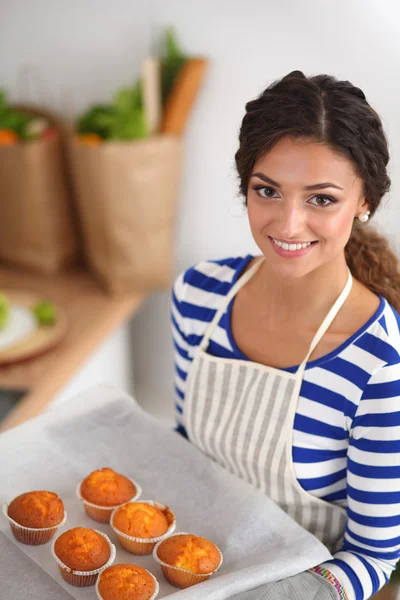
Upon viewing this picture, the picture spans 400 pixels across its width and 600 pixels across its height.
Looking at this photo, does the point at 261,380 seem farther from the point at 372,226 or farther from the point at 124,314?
the point at 124,314

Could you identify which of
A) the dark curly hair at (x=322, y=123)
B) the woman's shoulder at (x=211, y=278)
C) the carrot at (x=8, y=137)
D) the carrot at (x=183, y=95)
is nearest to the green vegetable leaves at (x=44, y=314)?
the carrot at (x=8, y=137)

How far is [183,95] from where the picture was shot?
1.75m

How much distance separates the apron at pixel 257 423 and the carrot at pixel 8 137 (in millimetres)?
1019

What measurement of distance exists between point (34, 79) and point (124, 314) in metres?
0.68

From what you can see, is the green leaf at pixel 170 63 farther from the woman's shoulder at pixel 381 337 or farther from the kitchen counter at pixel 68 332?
the woman's shoulder at pixel 381 337

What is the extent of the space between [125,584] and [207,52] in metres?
1.36

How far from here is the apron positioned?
2.93 feet

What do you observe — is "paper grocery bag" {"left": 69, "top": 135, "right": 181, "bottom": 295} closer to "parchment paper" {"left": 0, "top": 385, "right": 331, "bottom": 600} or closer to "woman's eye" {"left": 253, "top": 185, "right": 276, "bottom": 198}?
"parchment paper" {"left": 0, "top": 385, "right": 331, "bottom": 600}

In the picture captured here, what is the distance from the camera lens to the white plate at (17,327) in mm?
1649

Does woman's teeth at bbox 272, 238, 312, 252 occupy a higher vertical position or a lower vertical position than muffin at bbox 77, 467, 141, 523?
higher

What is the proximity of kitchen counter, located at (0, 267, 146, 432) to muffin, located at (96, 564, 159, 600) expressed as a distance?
30.8 inches

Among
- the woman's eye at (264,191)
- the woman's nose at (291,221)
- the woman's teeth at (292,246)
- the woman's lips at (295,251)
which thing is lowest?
the woman's lips at (295,251)

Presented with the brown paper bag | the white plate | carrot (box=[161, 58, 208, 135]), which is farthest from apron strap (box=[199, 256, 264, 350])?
the brown paper bag

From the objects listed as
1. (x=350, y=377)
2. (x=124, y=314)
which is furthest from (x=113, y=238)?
(x=350, y=377)
